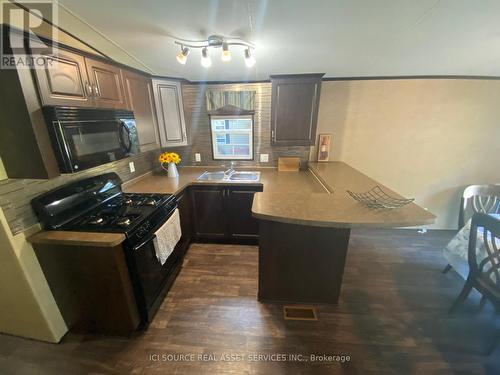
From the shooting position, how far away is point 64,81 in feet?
4.09

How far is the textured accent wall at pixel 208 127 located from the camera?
8.67 ft

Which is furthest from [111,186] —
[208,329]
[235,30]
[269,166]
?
[269,166]

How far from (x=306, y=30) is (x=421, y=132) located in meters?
2.42

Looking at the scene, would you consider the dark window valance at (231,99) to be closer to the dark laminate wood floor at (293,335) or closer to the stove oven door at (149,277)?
the stove oven door at (149,277)

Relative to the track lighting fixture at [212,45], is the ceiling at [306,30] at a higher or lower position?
higher

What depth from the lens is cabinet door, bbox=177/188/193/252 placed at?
7.51 ft

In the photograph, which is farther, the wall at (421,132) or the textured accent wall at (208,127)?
the textured accent wall at (208,127)

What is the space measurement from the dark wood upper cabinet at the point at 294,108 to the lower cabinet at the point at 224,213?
2.59 ft

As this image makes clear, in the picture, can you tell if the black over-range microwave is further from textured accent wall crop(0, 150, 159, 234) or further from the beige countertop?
the beige countertop

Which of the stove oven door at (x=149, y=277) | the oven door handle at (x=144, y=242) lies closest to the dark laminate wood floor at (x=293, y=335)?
the stove oven door at (x=149, y=277)

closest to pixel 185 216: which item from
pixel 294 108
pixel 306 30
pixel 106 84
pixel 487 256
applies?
pixel 106 84

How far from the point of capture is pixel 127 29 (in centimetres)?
133

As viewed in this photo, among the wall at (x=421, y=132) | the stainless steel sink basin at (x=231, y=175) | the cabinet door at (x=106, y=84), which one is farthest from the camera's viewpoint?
the stainless steel sink basin at (x=231, y=175)

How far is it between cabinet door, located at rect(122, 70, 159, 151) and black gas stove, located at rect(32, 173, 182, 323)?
53 centimetres
